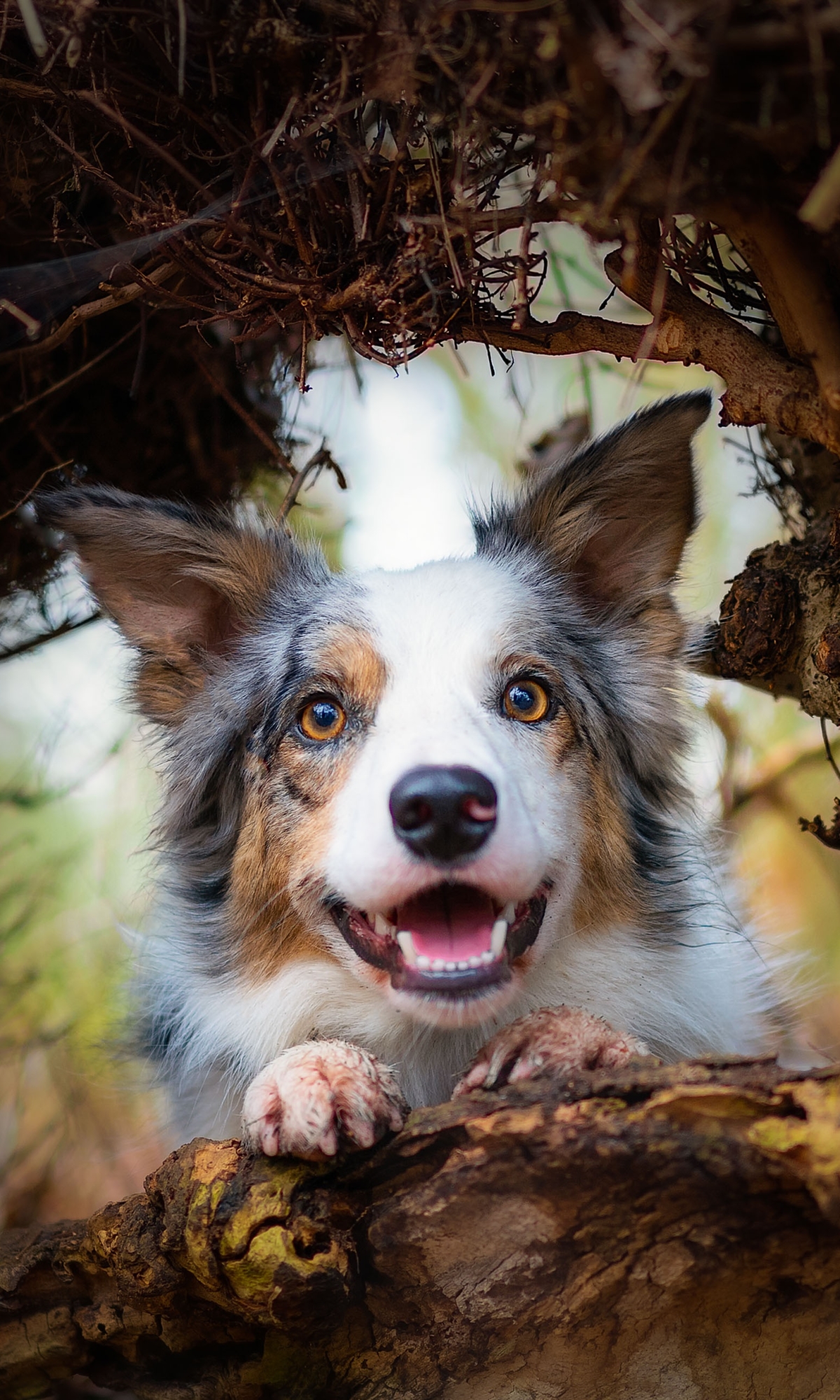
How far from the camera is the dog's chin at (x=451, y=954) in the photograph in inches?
106

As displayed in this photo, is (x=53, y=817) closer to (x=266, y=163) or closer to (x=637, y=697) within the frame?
(x=637, y=697)

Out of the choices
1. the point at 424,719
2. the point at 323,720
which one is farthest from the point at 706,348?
the point at 323,720

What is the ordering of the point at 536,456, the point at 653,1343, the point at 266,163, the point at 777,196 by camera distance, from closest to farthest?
the point at 777,196 → the point at 653,1343 → the point at 266,163 → the point at 536,456

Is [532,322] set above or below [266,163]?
below

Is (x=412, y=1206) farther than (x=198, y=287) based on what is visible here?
No

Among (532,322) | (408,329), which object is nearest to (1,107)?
(408,329)

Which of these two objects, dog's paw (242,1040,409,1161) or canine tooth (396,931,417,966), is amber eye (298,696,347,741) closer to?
canine tooth (396,931,417,966)

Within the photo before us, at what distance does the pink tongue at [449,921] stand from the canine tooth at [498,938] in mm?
11

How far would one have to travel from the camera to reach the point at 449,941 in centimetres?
274

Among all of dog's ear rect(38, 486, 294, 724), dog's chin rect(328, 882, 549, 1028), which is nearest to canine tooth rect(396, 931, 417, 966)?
dog's chin rect(328, 882, 549, 1028)

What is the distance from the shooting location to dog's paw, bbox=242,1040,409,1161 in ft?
7.87

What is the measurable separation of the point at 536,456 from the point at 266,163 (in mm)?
2378

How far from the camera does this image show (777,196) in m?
2.24

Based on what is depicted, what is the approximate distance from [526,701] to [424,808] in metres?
0.74
